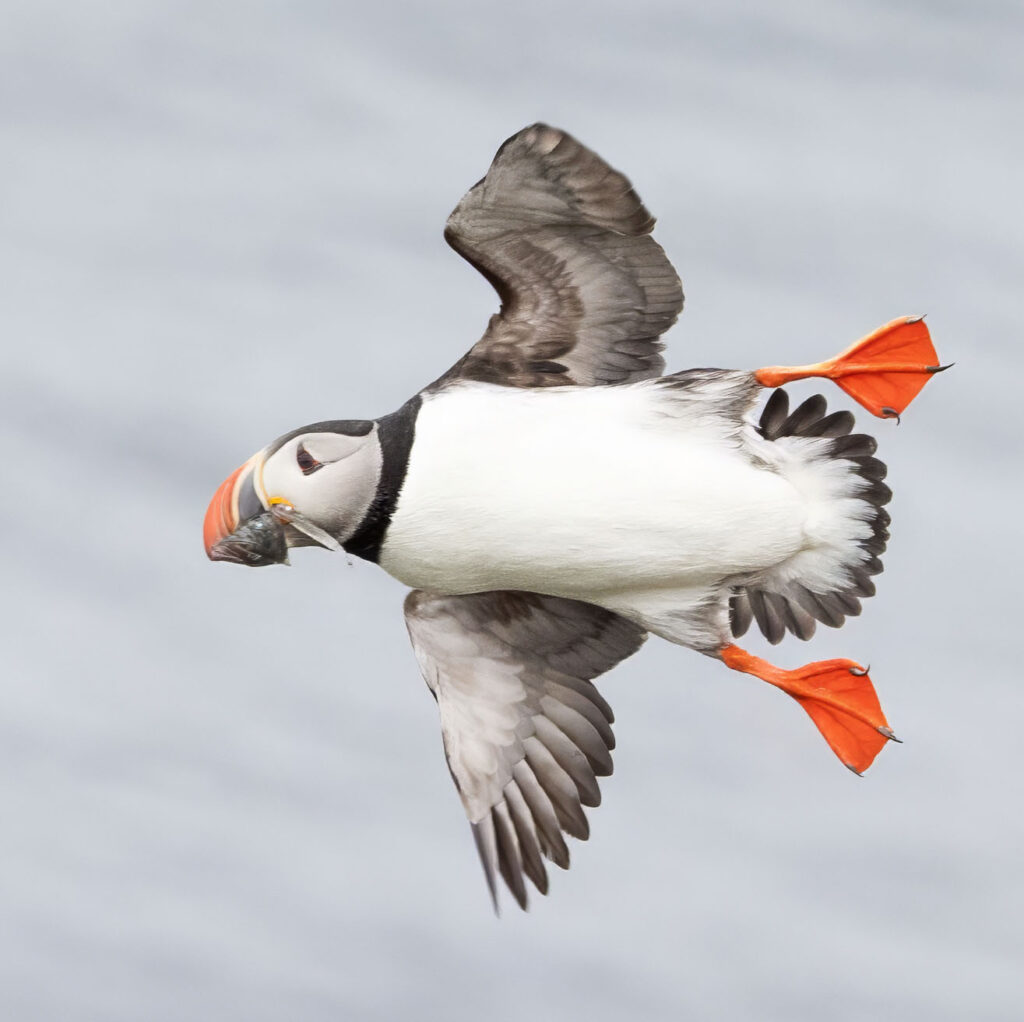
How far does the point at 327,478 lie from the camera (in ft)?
25.2

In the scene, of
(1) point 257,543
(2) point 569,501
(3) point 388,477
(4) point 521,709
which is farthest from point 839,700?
(1) point 257,543

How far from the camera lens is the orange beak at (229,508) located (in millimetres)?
7777

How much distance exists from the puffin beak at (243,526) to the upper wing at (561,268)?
787 millimetres

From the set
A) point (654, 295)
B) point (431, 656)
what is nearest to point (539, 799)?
point (431, 656)

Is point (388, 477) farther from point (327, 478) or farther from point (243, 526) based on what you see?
point (243, 526)

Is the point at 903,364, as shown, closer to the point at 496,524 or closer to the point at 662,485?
the point at 662,485

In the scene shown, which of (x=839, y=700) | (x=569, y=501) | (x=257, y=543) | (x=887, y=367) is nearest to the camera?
(x=569, y=501)

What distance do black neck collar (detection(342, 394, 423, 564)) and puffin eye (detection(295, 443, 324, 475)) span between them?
0.76 ft

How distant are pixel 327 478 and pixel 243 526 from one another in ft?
1.14

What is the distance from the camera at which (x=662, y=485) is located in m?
7.64

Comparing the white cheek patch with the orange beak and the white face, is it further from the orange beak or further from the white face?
the orange beak

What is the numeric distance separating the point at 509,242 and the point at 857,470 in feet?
4.73

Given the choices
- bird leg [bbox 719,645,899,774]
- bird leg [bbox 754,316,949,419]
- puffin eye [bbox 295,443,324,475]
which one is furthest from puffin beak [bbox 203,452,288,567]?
bird leg [bbox 754,316,949,419]

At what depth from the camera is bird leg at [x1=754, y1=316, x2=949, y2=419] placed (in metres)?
7.91
